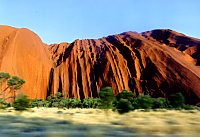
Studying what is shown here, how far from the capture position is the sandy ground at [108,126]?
176 inches

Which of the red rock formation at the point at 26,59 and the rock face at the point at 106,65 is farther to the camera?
the red rock formation at the point at 26,59

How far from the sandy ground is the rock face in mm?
80287

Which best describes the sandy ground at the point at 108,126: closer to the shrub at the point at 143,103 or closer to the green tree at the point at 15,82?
the shrub at the point at 143,103

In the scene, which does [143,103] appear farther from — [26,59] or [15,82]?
[26,59]

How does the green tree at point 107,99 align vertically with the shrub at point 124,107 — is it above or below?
above

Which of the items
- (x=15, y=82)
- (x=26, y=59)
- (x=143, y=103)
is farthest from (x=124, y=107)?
(x=26, y=59)

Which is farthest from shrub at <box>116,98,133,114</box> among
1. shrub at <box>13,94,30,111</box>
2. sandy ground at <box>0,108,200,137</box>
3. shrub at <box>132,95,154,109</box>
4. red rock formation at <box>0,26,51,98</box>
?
red rock formation at <box>0,26,51,98</box>

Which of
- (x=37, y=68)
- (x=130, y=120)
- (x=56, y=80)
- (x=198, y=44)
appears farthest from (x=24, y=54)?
(x=130, y=120)

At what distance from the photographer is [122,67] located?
3748 inches

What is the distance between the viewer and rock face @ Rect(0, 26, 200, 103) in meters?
88.6

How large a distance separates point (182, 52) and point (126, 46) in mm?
16127

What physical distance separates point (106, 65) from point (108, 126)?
8907cm

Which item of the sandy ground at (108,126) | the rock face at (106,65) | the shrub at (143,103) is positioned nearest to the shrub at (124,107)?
the sandy ground at (108,126)

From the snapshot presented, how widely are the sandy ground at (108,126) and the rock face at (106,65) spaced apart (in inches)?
3161
